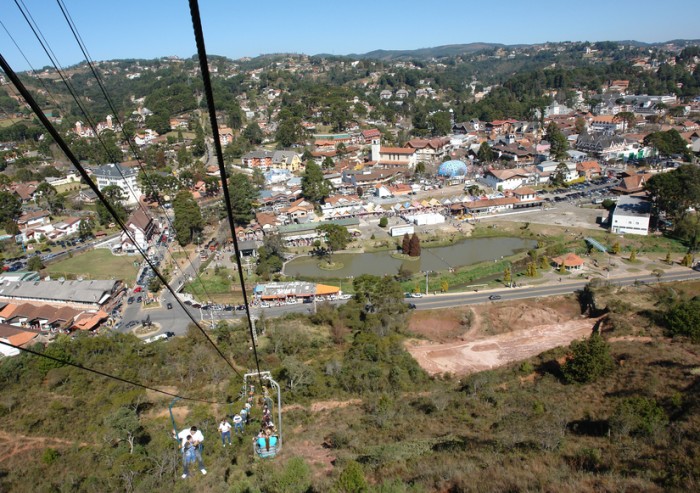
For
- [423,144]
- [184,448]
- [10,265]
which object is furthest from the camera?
[423,144]

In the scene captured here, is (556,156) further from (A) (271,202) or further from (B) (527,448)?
(B) (527,448)

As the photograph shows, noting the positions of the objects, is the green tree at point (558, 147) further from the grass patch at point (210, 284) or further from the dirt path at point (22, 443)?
the dirt path at point (22, 443)

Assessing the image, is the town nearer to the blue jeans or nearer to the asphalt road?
the asphalt road

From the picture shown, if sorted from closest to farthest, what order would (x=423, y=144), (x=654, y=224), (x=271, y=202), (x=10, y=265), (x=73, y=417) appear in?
(x=73, y=417), (x=10, y=265), (x=654, y=224), (x=271, y=202), (x=423, y=144)

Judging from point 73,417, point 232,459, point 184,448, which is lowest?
point 73,417

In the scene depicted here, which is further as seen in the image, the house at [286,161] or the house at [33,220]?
the house at [286,161]

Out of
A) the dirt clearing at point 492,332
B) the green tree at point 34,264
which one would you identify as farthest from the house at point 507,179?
the green tree at point 34,264

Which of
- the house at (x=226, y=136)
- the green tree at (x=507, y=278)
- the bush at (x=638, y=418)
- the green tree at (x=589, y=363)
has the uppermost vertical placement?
the house at (x=226, y=136)

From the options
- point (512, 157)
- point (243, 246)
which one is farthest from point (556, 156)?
point (243, 246)
